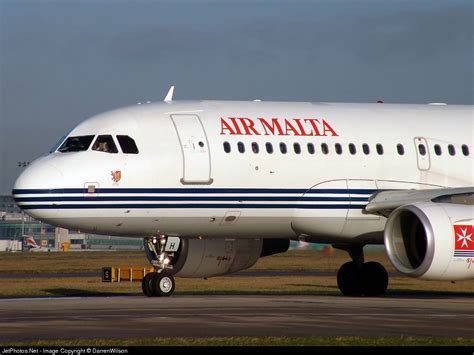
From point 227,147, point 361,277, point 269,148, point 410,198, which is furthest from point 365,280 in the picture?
point 227,147

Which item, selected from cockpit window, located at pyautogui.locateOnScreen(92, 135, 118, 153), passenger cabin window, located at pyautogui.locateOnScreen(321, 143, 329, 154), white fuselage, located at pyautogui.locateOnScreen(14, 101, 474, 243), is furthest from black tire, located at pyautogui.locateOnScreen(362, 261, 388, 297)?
cockpit window, located at pyautogui.locateOnScreen(92, 135, 118, 153)

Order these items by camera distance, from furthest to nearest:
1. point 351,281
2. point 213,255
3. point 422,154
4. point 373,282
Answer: point 351,281, point 373,282, point 213,255, point 422,154

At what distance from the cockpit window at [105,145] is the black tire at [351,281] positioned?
8.20m

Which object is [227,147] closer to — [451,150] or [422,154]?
[422,154]

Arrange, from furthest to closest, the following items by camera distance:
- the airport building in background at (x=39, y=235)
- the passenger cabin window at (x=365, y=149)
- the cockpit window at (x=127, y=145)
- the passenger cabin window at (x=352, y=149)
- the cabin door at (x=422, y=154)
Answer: the airport building in background at (x=39, y=235)
the cabin door at (x=422, y=154)
the passenger cabin window at (x=365, y=149)
the passenger cabin window at (x=352, y=149)
the cockpit window at (x=127, y=145)

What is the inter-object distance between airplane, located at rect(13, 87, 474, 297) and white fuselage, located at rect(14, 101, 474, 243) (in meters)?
0.03

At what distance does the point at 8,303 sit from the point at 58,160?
12.3 ft

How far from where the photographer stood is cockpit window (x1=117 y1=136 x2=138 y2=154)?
29594 mm

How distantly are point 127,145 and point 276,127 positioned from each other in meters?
3.92

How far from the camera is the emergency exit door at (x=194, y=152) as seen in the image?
29.7 m

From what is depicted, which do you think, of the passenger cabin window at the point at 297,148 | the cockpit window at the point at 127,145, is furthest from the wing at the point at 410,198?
the cockpit window at the point at 127,145

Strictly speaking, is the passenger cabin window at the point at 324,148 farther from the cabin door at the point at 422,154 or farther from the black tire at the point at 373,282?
the black tire at the point at 373,282

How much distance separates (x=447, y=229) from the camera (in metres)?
28.0

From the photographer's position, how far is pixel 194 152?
2975 cm
